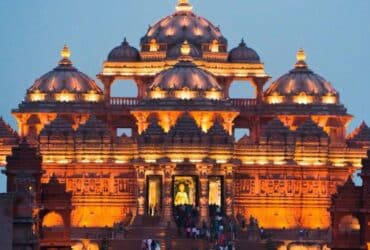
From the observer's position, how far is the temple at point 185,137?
120125 millimetres

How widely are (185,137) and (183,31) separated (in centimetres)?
1367

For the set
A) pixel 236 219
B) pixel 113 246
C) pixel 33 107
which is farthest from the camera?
pixel 33 107

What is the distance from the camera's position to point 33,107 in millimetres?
129125

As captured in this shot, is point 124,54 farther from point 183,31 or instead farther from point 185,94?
point 185,94

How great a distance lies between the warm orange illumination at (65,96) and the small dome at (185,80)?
661cm

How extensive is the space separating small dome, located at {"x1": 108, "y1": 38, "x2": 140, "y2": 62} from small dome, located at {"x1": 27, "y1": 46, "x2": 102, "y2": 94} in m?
1.74

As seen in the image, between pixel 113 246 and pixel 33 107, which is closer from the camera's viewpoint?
pixel 113 246

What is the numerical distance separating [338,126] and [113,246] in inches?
854

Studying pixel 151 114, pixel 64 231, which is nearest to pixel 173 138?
pixel 151 114

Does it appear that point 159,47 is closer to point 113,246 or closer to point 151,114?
point 151,114

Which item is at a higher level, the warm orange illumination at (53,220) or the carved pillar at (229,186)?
the carved pillar at (229,186)

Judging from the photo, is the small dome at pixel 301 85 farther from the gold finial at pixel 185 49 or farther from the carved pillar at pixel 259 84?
the gold finial at pixel 185 49

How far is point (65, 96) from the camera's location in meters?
130

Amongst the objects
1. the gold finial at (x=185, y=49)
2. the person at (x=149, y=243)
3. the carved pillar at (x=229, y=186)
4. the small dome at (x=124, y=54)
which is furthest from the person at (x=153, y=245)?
the small dome at (x=124, y=54)
